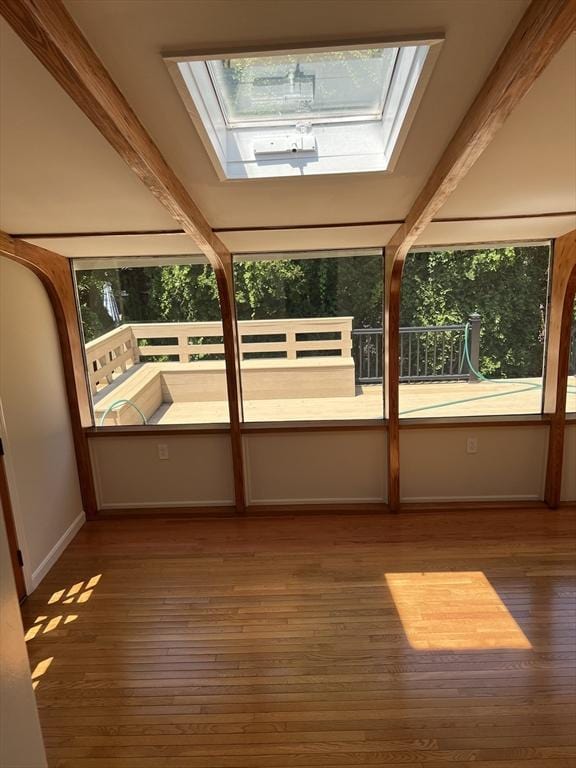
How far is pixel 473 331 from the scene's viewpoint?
12.7 feet

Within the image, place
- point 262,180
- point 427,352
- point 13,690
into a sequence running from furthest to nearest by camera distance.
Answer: point 427,352, point 262,180, point 13,690

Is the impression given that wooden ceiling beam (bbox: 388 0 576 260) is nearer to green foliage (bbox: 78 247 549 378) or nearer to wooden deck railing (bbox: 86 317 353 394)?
green foliage (bbox: 78 247 549 378)

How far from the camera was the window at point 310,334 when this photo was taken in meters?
3.88

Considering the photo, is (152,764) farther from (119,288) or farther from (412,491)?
(119,288)

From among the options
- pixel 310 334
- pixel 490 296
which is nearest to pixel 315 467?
pixel 310 334

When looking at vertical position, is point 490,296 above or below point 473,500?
above

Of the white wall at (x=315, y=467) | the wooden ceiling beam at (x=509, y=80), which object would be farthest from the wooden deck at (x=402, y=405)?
the wooden ceiling beam at (x=509, y=80)

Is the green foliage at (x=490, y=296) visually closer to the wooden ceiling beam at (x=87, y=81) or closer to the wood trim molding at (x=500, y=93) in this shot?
the wood trim molding at (x=500, y=93)

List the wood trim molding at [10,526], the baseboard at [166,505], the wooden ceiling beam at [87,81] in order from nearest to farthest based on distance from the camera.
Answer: the wooden ceiling beam at [87,81] → the wood trim molding at [10,526] → the baseboard at [166,505]

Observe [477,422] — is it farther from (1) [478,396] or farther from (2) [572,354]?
(2) [572,354]

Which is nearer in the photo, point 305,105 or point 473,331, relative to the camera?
point 305,105

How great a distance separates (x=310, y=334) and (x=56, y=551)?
8.77 feet

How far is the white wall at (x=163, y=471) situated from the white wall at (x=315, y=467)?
26 cm

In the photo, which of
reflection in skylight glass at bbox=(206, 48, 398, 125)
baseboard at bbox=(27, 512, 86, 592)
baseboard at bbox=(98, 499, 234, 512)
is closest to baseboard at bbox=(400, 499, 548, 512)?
baseboard at bbox=(98, 499, 234, 512)
